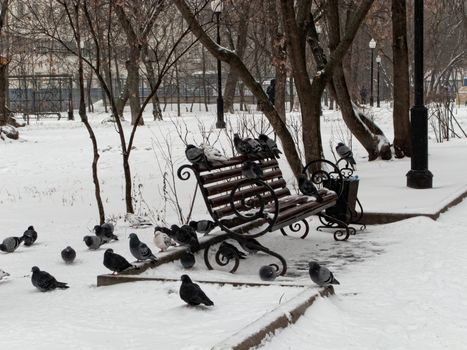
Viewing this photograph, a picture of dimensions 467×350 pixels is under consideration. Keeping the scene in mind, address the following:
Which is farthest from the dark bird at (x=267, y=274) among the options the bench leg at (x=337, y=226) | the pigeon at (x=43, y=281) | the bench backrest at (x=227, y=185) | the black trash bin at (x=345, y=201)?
the black trash bin at (x=345, y=201)

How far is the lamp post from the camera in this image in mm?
10328

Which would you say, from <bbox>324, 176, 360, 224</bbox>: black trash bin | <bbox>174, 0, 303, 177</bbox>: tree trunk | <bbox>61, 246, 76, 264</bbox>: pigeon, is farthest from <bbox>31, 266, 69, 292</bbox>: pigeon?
<bbox>174, 0, 303, 177</bbox>: tree trunk

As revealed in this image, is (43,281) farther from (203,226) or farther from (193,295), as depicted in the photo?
(203,226)

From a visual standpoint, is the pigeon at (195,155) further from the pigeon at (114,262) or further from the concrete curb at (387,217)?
the concrete curb at (387,217)

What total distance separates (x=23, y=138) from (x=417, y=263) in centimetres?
2083

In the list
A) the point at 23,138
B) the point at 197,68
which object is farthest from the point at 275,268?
the point at 197,68

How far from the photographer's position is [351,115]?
15.2 meters

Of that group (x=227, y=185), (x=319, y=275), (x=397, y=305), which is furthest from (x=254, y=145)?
(x=397, y=305)

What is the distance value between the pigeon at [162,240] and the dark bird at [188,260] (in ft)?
1.18

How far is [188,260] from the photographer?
19.7ft

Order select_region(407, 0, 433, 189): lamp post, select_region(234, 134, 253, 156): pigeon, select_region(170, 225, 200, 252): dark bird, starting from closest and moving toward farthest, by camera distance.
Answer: select_region(170, 225, 200, 252): dark bird, select_region(234, 134, 253, 156): pigeon, select_region(407, 0, 433, 189): lamp post

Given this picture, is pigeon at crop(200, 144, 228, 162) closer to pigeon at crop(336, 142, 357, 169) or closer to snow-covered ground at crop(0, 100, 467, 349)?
snow-covered ground at crop(0, 100, 467, 349)

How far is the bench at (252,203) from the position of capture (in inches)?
244

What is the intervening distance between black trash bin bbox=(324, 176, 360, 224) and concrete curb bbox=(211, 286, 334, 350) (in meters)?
3.31
